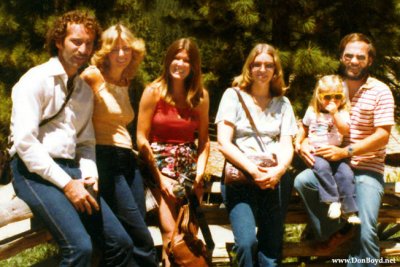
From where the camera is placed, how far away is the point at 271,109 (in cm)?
460

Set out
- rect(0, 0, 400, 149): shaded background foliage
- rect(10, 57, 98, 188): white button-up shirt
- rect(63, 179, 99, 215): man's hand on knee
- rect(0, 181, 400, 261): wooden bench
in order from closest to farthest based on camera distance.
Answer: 1. rect(10, 57, 98, 188): white button-up shirt
2. rect(63, 179, 99, 215): man's hand on knee
3. rect(0, 181, 400, 261): wooden bench
4. rect(0, 0, 400, 149): shaded background foliage

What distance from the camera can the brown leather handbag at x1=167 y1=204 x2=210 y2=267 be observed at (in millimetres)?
4148

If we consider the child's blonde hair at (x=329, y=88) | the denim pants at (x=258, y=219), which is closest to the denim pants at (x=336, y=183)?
the denim pants at (x=258, y=219)

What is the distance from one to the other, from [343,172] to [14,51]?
4.41 meters

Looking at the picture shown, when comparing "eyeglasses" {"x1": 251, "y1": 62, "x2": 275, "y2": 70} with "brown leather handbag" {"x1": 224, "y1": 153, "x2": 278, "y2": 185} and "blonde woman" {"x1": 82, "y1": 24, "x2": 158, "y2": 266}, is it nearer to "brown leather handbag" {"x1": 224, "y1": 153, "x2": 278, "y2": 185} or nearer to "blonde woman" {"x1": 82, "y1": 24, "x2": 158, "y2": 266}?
"brown leather handbag" {"x1": 224, "y1": 153, "x2": 278, "y2": 185}

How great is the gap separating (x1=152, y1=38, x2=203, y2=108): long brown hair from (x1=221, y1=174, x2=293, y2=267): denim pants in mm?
739

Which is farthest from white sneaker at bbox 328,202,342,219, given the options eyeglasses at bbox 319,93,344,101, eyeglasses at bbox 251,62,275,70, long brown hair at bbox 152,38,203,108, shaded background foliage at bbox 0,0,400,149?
shaded background foliage at bbox 0,0,400,149

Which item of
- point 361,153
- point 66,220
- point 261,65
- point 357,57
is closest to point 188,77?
point 261,65

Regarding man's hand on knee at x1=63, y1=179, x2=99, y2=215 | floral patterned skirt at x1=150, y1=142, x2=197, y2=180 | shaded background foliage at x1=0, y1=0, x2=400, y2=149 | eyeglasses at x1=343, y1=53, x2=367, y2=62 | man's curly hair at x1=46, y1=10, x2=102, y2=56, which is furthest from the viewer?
shaded background foliage at x1=0, y1=0, x2=400, y2=149

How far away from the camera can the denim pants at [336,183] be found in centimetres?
444

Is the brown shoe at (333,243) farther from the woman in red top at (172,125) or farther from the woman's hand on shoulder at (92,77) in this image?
the woman's hand on shoulder at (92,77)

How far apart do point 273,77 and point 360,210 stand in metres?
1.21

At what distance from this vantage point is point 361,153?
14.9ft

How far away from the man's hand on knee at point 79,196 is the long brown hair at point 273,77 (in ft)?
5.22
